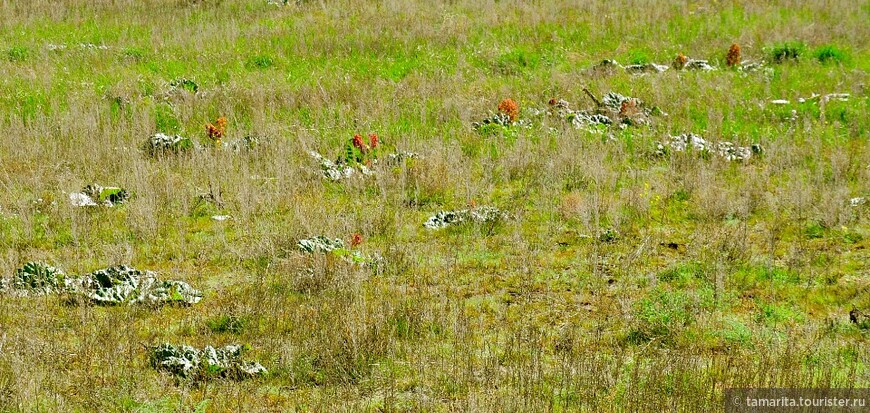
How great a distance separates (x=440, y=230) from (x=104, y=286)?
113 inches

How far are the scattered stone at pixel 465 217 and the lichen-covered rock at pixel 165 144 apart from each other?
10.4 feet

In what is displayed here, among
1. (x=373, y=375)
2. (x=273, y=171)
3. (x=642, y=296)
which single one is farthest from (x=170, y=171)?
(x=642, y=296)

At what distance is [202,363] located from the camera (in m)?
4.65

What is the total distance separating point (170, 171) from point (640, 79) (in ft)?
23.6

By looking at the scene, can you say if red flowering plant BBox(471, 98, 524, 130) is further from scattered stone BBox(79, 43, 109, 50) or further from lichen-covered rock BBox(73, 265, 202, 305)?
scattered stone BBox(79, 43, 109, 50)

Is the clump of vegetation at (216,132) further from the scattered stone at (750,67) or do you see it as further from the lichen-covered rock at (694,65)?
the scattered stone at (750,67)

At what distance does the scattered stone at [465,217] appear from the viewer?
7.22 m

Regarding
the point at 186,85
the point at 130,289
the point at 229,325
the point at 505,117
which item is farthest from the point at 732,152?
the point at 186,85

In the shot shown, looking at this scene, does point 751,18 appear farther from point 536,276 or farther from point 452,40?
point 536,276

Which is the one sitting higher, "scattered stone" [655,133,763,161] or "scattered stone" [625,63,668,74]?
"scattered stone" [625,63,668,74]

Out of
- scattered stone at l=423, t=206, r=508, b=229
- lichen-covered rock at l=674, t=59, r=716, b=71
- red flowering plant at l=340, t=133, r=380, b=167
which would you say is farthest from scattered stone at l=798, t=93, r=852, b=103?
red flowering plant at l=340, t=133, r=380, b=167

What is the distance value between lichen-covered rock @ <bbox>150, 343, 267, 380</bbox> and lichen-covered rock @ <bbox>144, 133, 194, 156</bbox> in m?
Result: 4.40

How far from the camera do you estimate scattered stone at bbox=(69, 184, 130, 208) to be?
288 inches

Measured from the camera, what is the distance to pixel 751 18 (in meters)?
15.9
